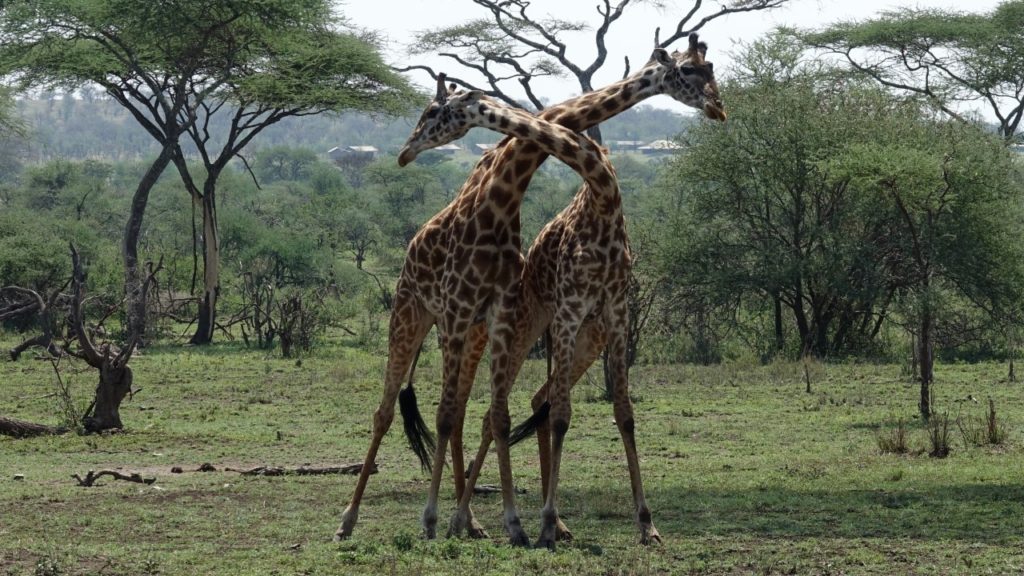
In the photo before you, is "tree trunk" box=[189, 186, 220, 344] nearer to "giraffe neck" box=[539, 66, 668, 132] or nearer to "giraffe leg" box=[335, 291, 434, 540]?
"giraffe leg" box=[335, 291, 434, 540]

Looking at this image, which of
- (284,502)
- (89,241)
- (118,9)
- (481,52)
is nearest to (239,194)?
(89,241)

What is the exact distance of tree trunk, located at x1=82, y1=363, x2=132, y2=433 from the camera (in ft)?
42.2

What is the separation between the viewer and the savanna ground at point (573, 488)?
6.67m

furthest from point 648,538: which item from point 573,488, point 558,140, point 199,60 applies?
point 199,60

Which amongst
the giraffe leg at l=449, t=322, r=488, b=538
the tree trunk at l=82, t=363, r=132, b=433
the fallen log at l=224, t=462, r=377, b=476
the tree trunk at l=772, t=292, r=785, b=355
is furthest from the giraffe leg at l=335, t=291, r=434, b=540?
the tree trunk at l=772, t=292, r=785, b=355

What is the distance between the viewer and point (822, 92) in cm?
2181

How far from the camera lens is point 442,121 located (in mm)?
7406

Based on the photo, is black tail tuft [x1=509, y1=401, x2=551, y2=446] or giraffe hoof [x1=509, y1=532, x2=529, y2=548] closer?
giraffe hoof [x1=509, y1=532, x2=529, y2=548]

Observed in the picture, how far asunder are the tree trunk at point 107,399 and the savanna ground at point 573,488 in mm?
378

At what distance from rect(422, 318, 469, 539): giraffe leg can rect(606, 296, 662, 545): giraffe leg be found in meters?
0.75

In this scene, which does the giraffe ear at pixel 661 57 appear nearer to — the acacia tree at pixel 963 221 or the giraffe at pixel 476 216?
Answer: the giraffe at pixel 476 216

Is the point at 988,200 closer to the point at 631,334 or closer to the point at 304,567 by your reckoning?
the point at 631,334

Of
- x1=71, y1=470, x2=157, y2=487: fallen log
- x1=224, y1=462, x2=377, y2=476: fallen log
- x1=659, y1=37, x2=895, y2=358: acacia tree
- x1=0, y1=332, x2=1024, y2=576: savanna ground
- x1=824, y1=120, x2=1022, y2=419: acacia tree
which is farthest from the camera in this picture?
x1=659, y1=37, x2=895, y2=358: acacia tree

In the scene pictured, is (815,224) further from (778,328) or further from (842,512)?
(842,512)
